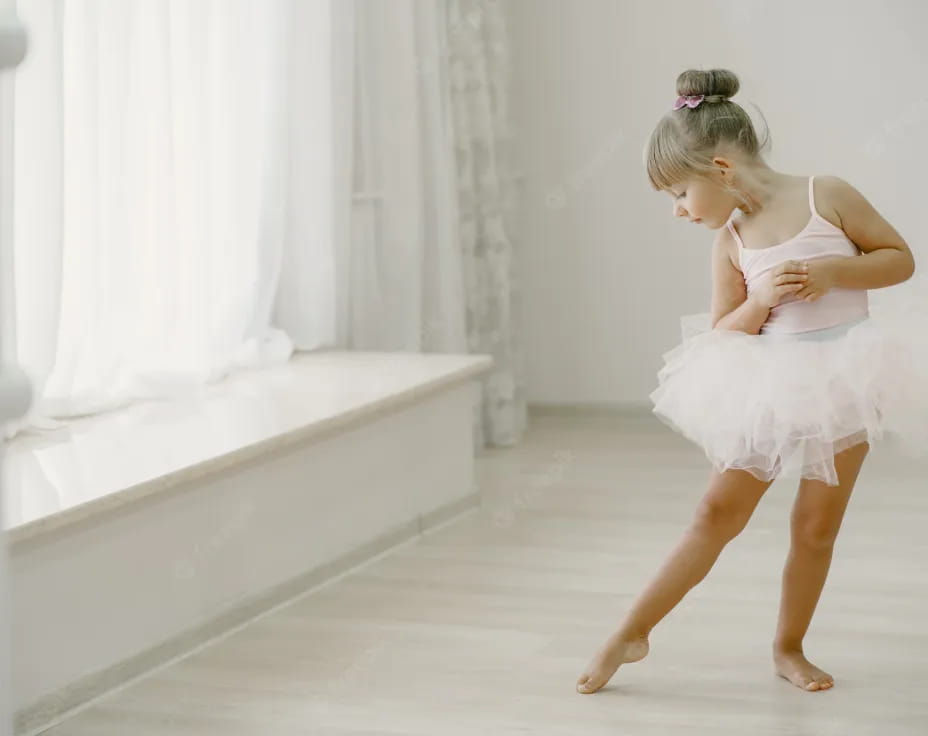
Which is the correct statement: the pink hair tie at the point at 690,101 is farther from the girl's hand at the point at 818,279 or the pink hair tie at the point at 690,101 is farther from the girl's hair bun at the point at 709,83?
the girl's hand at the point at 818,279

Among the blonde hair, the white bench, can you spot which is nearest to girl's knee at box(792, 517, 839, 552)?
→ the blonde hair

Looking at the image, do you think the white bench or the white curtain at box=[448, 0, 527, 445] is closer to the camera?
the white bench

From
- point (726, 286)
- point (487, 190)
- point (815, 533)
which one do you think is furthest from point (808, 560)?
point (487, 190)

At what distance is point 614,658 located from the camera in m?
2.09

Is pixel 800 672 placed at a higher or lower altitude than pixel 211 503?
lower

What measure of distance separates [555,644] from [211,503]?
0.64 m

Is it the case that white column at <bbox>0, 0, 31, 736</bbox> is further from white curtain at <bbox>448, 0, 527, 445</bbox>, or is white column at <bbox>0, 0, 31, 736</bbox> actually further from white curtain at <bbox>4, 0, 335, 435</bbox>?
white curtain at <bbox>448, 0, 527, 445</bbox>

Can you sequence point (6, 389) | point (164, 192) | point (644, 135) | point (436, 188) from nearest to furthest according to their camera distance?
1. point (6, 389)
2. point (164, 192)
3. point (436, 188)
4. point (644, 135)

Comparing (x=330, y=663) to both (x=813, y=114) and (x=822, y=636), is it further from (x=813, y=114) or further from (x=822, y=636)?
(x=813, y=114)

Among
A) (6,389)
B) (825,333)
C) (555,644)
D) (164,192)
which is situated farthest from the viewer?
(164,192)

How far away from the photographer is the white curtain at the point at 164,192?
2.58 m

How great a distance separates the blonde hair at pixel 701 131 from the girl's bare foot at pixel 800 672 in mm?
750

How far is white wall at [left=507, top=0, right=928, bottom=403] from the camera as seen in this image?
412cm

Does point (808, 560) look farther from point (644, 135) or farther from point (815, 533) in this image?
point (644, 135)
